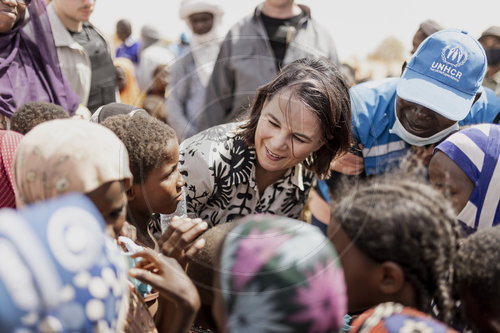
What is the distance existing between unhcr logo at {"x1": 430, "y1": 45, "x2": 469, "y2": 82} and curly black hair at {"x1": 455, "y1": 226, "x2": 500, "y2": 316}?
1184mm

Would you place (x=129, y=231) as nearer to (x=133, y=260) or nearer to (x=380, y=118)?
(x=133, y=260)

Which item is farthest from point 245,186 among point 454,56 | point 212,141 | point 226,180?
point 454,56

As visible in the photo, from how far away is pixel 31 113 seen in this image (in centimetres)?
258

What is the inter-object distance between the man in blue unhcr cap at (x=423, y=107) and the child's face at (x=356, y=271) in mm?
904

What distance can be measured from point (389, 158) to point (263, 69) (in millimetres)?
773

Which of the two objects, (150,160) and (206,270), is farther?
(150,160)

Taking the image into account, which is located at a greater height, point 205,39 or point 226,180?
point 205,39

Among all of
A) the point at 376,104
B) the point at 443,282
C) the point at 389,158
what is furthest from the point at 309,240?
the point at 376,104

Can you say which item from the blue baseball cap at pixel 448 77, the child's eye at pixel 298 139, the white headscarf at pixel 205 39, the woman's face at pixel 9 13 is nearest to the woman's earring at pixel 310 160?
the child's eye at pixel 298 139

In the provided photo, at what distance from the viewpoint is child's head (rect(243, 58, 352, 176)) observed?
7.23ft

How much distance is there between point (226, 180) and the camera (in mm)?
2352

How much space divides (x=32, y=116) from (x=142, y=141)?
2.99ft

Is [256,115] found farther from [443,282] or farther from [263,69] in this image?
[443,282]

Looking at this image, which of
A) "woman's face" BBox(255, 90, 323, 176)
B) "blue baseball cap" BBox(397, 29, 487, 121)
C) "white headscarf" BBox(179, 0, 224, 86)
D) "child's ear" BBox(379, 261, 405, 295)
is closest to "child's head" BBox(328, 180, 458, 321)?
"child's ear" BBox(379, 261, 405, 295)
